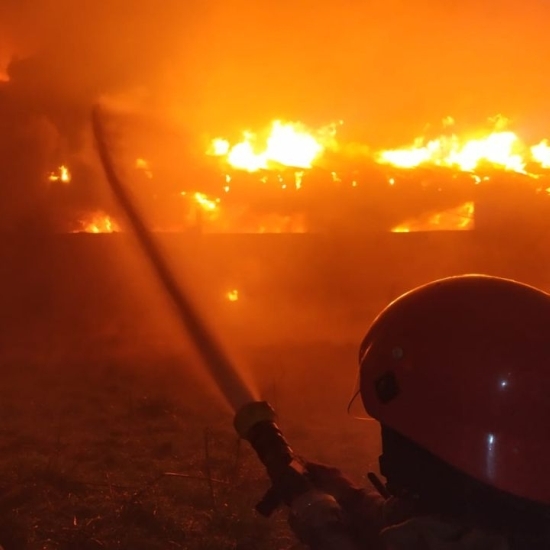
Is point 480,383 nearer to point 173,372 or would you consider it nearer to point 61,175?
point 173,372

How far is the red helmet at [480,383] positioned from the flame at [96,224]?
1260 cm

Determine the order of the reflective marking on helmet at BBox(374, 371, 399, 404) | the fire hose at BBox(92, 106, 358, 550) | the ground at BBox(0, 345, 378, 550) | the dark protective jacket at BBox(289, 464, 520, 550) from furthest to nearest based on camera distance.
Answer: the ground at BBox(0, 345, 378, 550), the reflective marking on helmet at BBox(374, 371, 399, 404), the fire hose at BBox(92, 106, 358, 550), the dark protective jacket at BBox(289, 464, 520, 550)

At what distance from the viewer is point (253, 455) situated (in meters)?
5.04

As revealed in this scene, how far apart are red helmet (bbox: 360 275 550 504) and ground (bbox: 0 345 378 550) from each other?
2.14 metres

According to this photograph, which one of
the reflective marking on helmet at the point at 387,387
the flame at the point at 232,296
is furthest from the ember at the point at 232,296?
the reflective marking on helmet at the point at 387,387

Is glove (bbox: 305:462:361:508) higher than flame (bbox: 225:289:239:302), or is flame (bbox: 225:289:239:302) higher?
glove (bbox: 305:462:361:508)

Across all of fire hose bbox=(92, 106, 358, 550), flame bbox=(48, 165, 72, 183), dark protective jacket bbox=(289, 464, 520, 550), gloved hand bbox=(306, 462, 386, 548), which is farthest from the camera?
flame bbox=(48, 165, 72, 183)

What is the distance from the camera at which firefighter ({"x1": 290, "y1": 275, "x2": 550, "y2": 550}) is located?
1729mm

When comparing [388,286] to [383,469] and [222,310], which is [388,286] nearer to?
[222,310]

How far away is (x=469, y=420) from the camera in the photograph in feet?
5.88

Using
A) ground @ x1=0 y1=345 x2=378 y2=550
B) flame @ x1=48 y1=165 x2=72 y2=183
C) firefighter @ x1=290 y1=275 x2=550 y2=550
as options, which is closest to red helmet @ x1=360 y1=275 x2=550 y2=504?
firefighter @ x1=290 y1=275 x2=550 y2=550

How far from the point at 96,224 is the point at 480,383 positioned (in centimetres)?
1313

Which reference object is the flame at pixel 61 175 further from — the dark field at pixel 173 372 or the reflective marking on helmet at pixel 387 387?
the reflective marking on helmet at pixel 387 387

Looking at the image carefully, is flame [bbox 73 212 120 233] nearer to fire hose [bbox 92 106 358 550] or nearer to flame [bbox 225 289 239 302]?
flame [bbox 225 289 239 302]
